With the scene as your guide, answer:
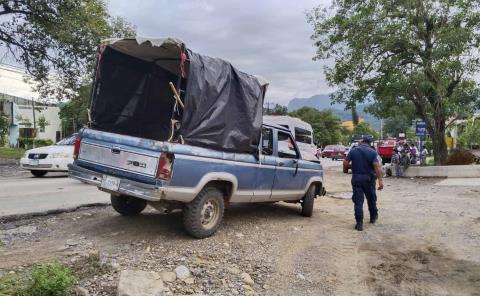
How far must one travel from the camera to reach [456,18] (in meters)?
19.8

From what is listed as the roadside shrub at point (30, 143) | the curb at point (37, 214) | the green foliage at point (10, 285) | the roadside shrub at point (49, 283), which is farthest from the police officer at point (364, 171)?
the roadside shrub at point (30, 143)

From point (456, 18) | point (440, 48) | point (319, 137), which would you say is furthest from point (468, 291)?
point (319, 137)

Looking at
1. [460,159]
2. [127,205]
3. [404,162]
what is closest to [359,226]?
[127,205]

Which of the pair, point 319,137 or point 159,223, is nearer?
point 159,223

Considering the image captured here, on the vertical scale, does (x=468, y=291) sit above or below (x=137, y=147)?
below

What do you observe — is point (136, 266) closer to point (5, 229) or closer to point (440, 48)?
point (5, 229)

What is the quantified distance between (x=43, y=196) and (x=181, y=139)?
5751mm

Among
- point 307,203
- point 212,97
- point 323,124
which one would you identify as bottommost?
point 307,203

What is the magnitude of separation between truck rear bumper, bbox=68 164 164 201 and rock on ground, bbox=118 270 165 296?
4.28 feet

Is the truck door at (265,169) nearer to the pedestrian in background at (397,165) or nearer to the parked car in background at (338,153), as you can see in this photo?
the pedestrian in background at (397,165)

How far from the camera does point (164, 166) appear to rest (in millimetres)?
6023

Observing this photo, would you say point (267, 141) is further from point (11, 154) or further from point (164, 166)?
point (11, 154)

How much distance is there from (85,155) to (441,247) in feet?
17.7

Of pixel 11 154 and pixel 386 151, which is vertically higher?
pixel 386 151
